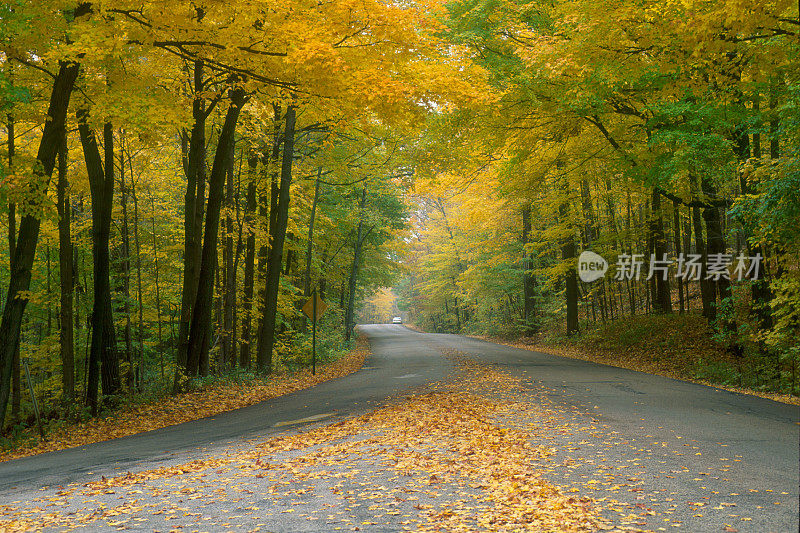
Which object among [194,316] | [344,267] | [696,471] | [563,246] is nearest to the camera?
[696,471]

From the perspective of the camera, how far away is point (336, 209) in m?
25.8

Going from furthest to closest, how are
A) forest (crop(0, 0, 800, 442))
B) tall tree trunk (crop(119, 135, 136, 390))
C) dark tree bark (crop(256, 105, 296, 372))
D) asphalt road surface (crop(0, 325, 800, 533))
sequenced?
dark tree bark (crop(256, 105, 296, 372)), tall tree trunk (crop(119, 135, 136, 390)), forest (crop(0, 0, 800, 442)), asphalt road surface (crop(0, 325, 800, 533))

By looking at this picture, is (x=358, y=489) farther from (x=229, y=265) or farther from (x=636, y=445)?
(x=229, y=265)

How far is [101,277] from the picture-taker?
492 inches

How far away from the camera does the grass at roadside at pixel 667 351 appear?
11.8m

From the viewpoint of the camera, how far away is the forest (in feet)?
28.8

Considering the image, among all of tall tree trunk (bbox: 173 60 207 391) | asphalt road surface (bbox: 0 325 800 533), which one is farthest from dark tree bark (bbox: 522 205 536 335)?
tall tree trunk (bbox: 173 60 207 391)

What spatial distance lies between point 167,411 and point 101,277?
349 centimetres

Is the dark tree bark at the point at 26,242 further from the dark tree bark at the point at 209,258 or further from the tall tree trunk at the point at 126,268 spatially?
the tall tree trunk at the point at 126,268

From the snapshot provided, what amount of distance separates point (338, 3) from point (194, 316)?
8.68 meters

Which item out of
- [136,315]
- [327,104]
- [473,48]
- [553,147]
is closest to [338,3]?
[327,104]

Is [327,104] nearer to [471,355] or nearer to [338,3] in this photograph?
[338,3]

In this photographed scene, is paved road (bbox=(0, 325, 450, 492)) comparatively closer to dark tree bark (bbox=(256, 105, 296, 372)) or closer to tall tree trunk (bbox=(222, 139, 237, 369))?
dark tree bark (bbox=(256, 105, 296, 372))

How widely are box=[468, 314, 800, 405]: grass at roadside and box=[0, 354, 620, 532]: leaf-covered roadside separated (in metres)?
5.72
